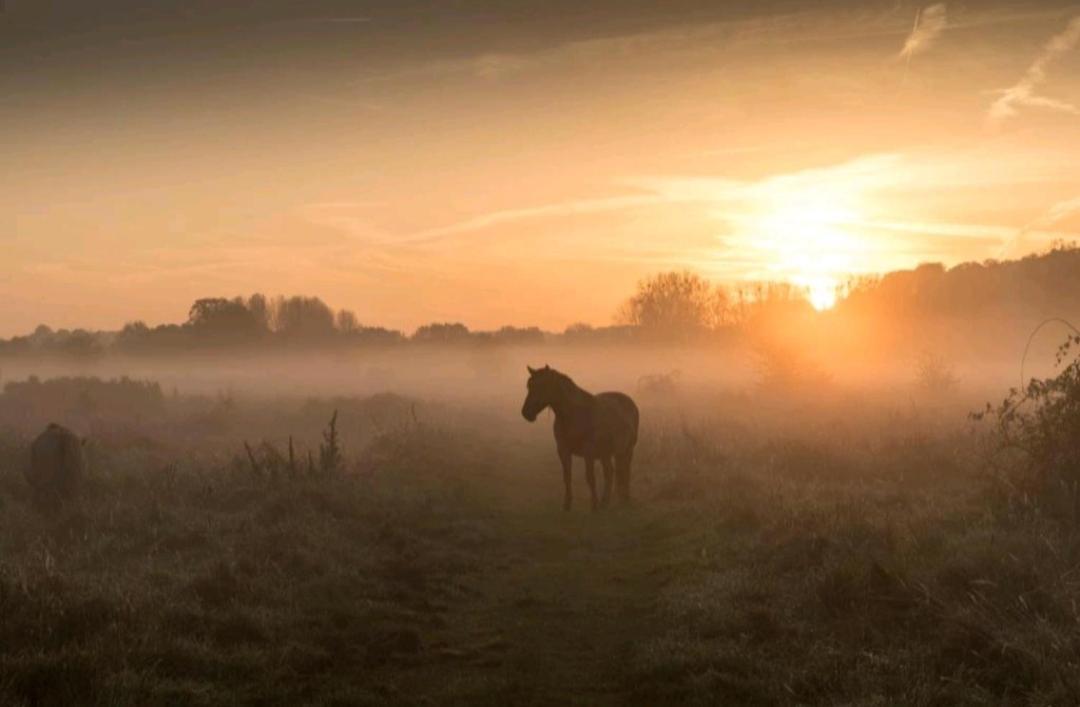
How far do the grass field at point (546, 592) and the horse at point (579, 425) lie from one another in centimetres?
76

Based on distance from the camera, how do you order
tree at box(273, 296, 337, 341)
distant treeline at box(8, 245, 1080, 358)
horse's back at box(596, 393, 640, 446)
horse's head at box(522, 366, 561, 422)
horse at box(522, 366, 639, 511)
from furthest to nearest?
tree at box(273, 296, 337, 341)
distant treeline at box(8, 245, 1080, 358)
horse's back at box(596, 393, 640, 446)
horse at box(522, 366, 639, 511)
horse's head at box(522, 366, 561, 422)

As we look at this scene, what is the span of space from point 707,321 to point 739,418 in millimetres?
58698

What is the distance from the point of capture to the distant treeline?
83.8 metres

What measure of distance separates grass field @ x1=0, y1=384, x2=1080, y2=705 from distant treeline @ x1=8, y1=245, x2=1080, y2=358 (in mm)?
62229

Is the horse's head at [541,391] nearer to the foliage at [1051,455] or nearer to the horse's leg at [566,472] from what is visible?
the horse's leg at [566,472]

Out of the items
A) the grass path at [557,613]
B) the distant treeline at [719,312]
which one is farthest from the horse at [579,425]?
the distant treeline at [719,312]

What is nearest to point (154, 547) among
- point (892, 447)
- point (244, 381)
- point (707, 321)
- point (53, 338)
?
point (892, 447)

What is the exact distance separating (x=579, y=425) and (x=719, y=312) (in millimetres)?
75804

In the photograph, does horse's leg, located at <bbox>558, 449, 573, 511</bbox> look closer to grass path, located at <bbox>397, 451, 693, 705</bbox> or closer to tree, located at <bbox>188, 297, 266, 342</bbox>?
grass path, located at <bbox>397, 451, 693, 705</bbox>

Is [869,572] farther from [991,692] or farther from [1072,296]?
[1072,296]

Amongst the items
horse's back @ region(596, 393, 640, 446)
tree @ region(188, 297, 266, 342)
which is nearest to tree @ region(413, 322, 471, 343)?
tree @ region(188, 297, 266, 342)

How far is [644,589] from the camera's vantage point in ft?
35.0

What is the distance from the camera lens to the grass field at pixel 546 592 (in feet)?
22.7

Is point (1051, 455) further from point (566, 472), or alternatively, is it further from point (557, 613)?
point (566, 472)
